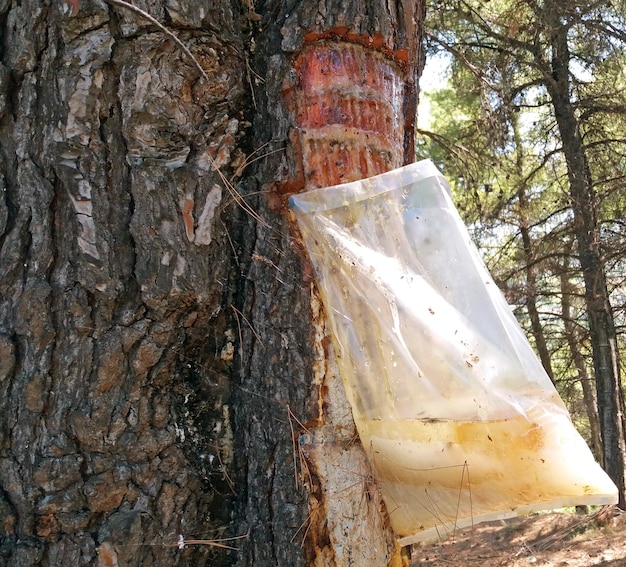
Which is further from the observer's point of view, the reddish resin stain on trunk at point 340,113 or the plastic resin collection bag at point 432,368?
the reddish resin stain on trunk at point 340,113

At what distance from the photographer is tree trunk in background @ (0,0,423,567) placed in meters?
1.45

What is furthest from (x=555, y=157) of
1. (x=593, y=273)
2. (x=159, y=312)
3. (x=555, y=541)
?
(x=159, y=312)

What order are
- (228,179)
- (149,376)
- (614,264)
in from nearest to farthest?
1. (149,376)
2. (228,179)
3. (614,264)

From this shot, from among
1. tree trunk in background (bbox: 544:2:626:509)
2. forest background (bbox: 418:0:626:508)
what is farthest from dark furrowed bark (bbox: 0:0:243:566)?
tree trunk in background (bbox: 544:2:626:509)

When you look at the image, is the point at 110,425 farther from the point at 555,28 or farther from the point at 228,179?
the point at 555,28

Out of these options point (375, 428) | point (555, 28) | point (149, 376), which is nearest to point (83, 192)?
point (149, 376)

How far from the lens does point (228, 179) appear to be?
5.37 feet

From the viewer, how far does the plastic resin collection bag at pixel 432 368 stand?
1.45 metres

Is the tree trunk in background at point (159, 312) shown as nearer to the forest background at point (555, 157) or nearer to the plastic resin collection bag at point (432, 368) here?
the plastic resin collection bag at point (432, 368)

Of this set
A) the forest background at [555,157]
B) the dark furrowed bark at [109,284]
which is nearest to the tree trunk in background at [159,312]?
the dark furrowed bark at [109,284]

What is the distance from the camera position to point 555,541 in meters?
6.12

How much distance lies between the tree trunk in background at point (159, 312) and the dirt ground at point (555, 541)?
4.50 metres

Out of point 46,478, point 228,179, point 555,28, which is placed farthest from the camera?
point 555,28

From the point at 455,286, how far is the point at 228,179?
0.67m
